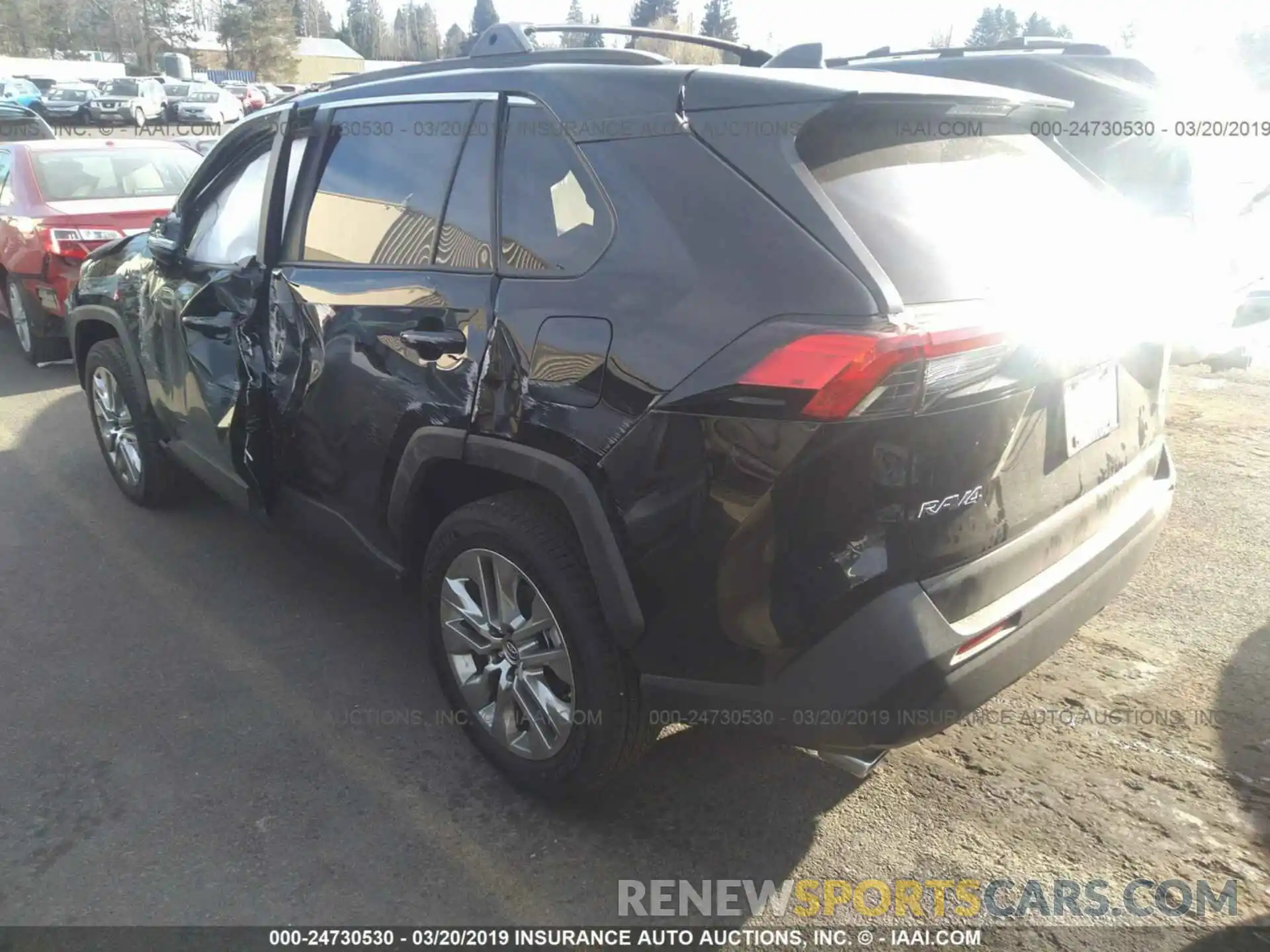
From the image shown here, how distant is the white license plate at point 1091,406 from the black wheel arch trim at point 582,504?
3.61 ft

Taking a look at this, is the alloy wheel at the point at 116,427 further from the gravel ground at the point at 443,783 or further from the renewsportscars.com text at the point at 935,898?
the renewsportscars.com text at the point at 935,898

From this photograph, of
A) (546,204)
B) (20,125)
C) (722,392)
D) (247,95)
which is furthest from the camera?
(247,95)

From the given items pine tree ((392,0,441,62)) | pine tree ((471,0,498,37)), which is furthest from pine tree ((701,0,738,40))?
pine tree ((392,0,441,62))

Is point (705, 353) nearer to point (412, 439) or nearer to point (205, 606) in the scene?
point (412, 439)

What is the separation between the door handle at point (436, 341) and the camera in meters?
2.59

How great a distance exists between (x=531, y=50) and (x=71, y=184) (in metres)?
6.35

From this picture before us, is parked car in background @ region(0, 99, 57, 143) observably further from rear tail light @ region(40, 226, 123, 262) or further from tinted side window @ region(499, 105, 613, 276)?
tinted side window @ region(499, 105, 613, 276)

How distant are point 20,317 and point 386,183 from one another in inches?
231

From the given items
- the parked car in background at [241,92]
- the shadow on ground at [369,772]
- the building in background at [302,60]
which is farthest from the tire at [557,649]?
the building in background at [302,60]

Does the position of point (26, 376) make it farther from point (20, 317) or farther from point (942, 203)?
point (942, 203)

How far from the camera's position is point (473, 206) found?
8.83 feet

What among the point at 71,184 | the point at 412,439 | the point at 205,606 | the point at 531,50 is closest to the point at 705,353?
the point at 412,439

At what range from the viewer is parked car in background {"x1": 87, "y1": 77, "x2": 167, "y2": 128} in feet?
121

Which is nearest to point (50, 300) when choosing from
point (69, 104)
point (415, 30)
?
point (69, 104)
